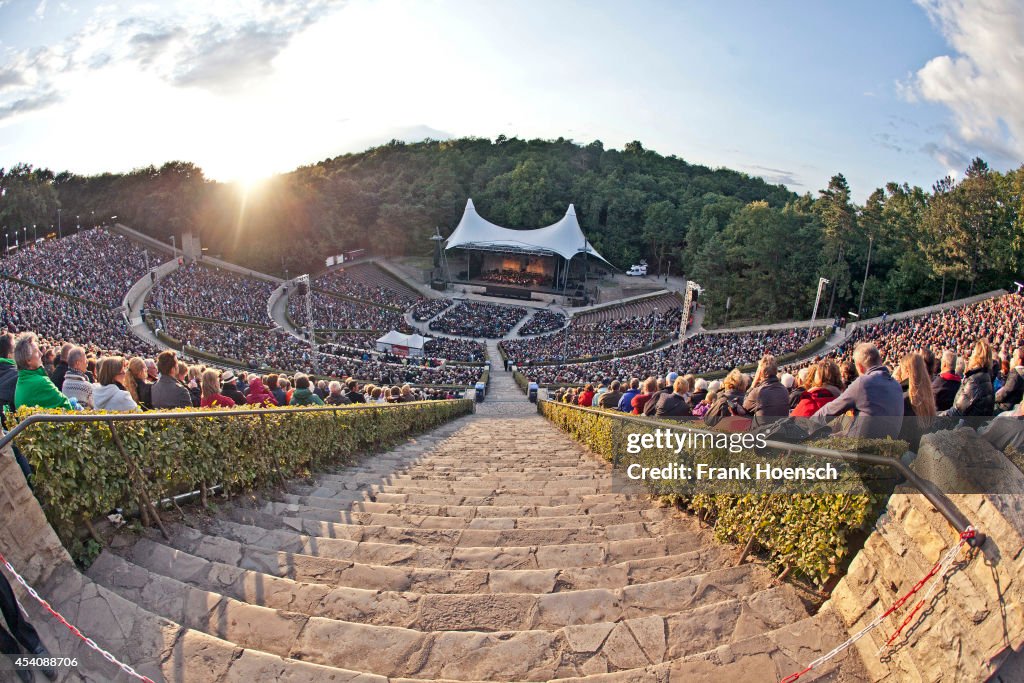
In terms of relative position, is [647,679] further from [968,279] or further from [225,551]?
[968,279]

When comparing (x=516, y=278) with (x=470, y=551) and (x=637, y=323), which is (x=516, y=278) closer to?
(x=637, y=323)

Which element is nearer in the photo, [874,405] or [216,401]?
[874,405]

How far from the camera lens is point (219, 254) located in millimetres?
47156

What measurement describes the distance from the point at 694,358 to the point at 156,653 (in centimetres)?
2593

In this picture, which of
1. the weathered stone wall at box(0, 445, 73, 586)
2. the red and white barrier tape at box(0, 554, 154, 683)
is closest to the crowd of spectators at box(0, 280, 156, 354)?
the weathered stone wall at box(0, 445, 73, 586)

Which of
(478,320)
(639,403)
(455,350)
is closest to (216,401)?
(639,403)

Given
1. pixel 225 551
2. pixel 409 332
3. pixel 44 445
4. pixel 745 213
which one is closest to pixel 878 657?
pixel 225 551

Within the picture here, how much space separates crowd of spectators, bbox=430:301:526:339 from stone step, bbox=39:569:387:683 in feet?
112

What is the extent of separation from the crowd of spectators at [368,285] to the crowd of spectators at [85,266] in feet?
38.9

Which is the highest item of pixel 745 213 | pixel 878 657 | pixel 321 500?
pixel 745 213

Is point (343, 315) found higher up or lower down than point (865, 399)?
higher up

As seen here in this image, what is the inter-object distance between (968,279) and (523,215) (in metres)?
38.4

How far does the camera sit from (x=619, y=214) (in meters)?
56.3

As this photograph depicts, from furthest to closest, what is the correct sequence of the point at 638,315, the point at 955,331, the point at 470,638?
the point at 638,315 < the point at 955,331 < the point at 470,638
